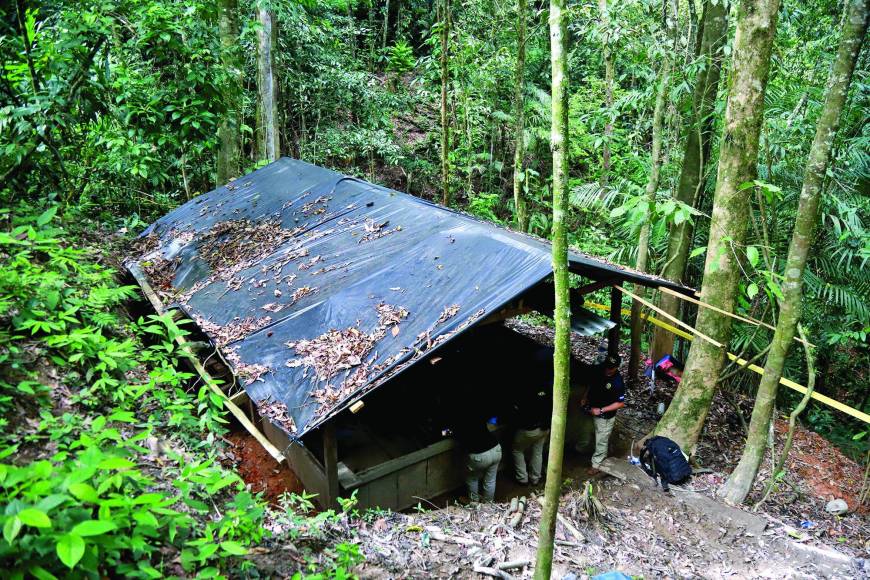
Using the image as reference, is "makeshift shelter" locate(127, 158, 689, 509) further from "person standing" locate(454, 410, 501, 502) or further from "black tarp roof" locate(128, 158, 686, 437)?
"person standing" locate(454, 410, 501, 502)

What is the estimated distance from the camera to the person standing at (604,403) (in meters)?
6.82

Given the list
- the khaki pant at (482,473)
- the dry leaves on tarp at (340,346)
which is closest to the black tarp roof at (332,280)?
the dry leaves on tarp at (340,346)

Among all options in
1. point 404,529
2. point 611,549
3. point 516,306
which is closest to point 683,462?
point 611,549

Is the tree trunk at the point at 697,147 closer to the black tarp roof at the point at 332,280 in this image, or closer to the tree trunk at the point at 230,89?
the black tarp roof at the point at 332,280

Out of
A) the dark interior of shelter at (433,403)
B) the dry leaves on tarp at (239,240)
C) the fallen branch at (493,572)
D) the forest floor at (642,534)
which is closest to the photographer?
the fallen branch at (493,572)

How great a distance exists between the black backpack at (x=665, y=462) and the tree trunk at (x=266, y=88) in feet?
35.3

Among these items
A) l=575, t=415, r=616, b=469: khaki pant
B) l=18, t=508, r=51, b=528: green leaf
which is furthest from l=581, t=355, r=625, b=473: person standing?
l=18, t=508, r=51, b=528: green leaf

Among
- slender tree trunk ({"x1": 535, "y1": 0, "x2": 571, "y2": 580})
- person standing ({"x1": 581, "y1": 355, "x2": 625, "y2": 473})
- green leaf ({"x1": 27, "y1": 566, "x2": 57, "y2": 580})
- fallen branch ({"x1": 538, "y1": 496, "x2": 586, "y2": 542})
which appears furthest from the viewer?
person standing ({"x1": 581, "y1": 355, "x2": 625, "y2": 473})

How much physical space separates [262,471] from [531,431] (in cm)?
353

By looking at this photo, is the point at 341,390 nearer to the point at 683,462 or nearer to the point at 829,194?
the point at 683,462

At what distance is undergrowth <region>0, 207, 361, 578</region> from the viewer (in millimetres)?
1850

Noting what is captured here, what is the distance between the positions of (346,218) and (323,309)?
2.45 metres

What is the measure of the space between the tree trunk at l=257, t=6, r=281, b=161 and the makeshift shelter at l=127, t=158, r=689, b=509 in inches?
165

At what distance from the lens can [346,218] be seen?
26.1ft
